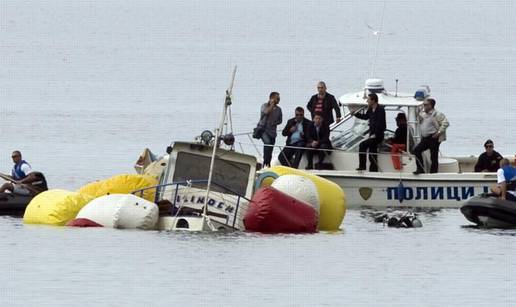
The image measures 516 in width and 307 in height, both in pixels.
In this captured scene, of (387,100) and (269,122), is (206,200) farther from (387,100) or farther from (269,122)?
(387,100)

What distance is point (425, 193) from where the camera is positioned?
37938mm

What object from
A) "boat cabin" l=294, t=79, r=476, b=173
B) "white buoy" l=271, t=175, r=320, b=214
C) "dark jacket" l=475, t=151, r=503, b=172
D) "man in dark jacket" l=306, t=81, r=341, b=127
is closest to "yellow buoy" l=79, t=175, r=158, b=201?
"white buoy" l=271, t=175, r=320, b=214

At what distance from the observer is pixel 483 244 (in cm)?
3356

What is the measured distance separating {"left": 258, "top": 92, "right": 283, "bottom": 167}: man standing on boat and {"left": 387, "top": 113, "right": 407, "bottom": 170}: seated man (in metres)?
2.26

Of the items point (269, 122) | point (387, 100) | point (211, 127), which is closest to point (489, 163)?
point (387, 100)

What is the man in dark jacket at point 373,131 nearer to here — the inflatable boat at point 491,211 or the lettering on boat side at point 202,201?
the inflatable boat at point 491,211

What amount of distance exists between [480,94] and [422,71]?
1580cm

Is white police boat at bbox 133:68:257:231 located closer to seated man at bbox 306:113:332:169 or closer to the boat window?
the boat window

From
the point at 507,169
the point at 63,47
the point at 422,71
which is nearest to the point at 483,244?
the point at 507,169

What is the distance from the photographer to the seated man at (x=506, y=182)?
34.5 meters

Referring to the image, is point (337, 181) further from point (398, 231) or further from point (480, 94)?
point (480, 94)

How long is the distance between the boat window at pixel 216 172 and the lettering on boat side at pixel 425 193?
469 cm

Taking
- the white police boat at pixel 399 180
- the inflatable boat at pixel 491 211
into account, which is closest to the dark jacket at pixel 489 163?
the white police boat at pixel 399 180

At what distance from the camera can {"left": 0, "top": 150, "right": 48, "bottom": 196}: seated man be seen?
35.8 meters
